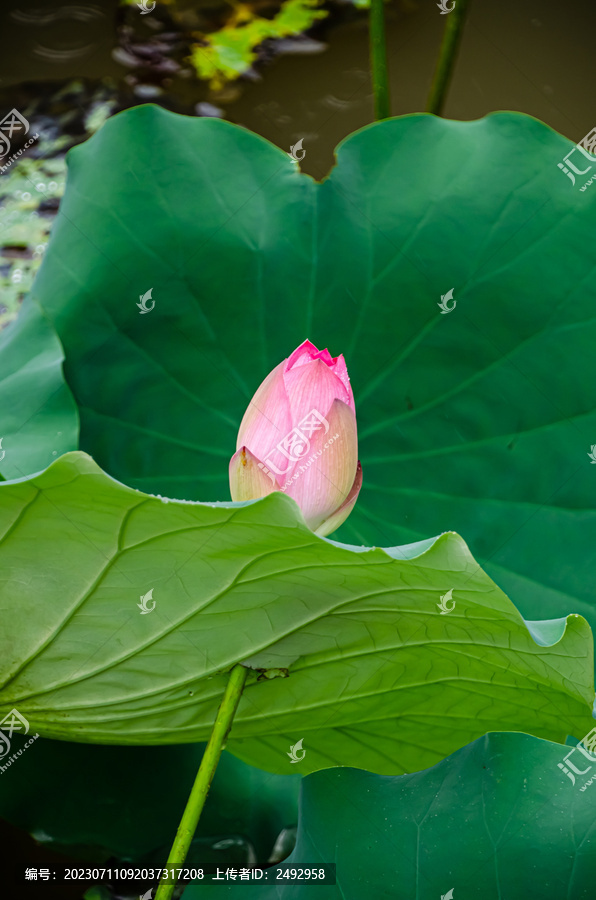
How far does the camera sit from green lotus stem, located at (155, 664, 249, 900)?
0.46 m

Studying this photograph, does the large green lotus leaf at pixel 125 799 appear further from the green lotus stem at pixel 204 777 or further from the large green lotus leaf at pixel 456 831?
the green lotus stem at pixel 204 777

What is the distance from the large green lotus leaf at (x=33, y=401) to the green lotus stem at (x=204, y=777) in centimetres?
37

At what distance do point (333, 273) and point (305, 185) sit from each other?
0.12 m

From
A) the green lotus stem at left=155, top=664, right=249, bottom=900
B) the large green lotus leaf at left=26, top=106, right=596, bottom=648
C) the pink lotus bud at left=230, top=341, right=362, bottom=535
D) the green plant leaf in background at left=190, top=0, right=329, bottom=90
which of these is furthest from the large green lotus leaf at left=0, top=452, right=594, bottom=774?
the green plant leaf in background at left=190, top=0, right=329, bottom=90

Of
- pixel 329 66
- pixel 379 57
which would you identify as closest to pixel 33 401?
pixel 379 57

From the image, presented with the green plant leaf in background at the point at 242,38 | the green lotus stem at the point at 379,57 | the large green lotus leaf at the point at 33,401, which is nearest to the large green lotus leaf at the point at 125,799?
the large green lotus leaf at the point at 33,401

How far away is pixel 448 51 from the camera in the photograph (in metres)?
1.16

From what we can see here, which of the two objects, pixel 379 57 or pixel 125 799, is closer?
pixel 125 799

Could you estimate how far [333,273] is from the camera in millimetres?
953

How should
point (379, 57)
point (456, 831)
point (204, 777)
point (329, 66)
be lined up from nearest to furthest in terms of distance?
point (204, 777) < point (456, 831) < point (379, 57) < point (329, 66)

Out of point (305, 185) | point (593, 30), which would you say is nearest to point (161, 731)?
point (305, 185)

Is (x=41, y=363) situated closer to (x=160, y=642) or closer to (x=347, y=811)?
(x=160, y=642)

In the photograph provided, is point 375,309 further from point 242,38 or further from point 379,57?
point 242,38

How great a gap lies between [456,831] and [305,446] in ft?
1.15
